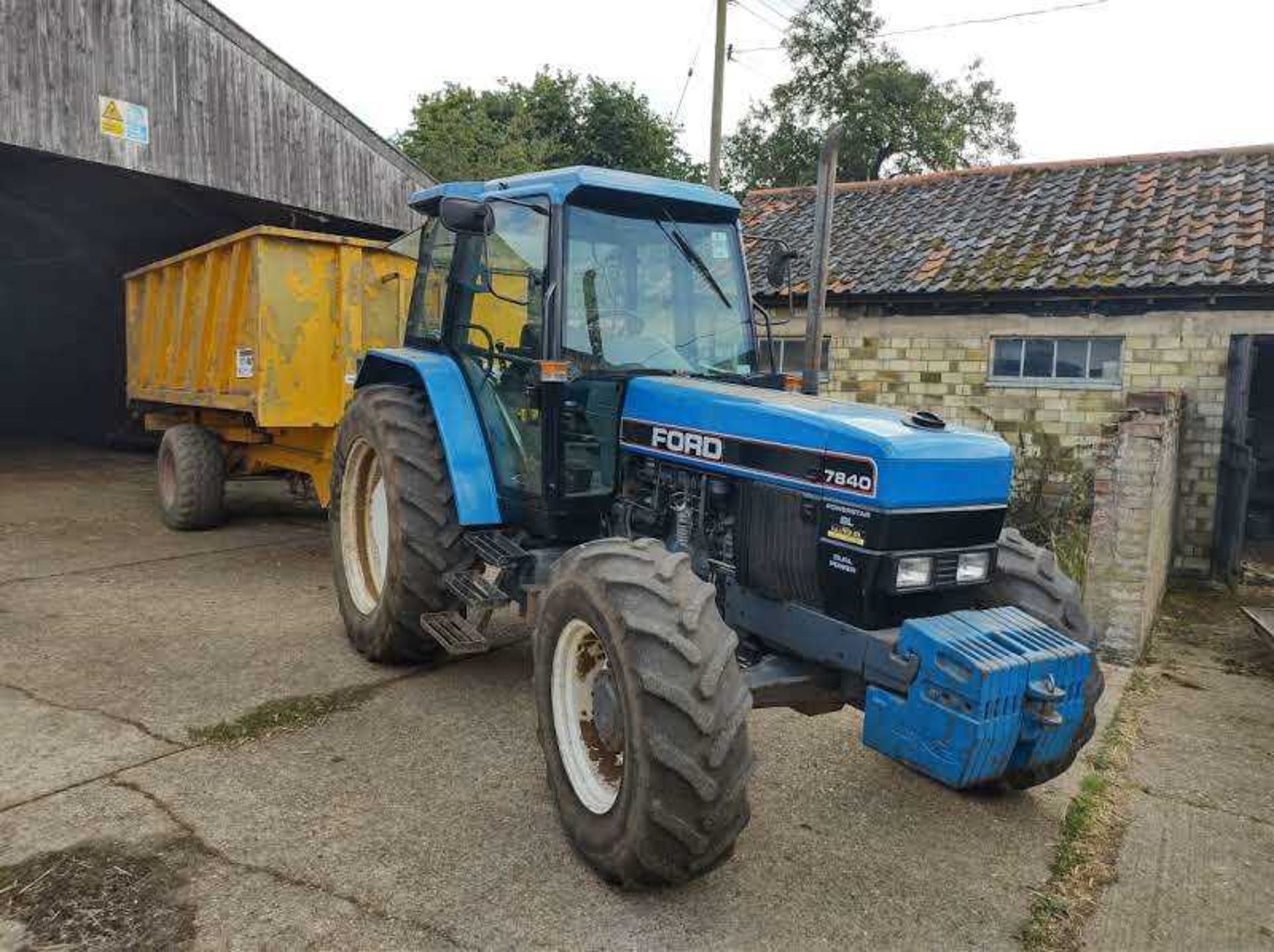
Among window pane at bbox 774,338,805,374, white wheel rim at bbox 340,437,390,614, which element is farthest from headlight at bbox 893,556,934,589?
window pane at bbox 774,338,805,374

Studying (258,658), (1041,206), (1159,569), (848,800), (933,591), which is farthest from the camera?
(1041,206)

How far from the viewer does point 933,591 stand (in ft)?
10.6

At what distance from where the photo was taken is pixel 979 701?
8.95 feet

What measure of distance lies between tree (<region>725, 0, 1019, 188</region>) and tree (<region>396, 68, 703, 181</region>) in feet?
7.70

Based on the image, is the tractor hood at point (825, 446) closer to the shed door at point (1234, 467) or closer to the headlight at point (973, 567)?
the headlight at point (973, 567)

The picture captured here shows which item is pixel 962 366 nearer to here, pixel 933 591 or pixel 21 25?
pixel 933 591

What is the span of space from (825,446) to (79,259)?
680 inches

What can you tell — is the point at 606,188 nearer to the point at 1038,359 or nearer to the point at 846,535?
the point at 846,535

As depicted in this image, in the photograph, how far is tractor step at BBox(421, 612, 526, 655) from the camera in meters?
4.14

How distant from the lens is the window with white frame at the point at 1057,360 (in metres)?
9.59

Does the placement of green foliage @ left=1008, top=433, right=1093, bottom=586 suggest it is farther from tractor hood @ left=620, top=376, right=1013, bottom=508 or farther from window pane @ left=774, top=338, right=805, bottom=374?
tractor hood @ left=620, top=376, right=1013, bottom=508

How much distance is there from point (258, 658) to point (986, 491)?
3751mm

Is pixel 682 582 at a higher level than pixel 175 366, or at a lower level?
lower

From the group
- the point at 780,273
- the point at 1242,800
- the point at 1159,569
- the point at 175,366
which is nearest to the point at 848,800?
the point at 1242,800
